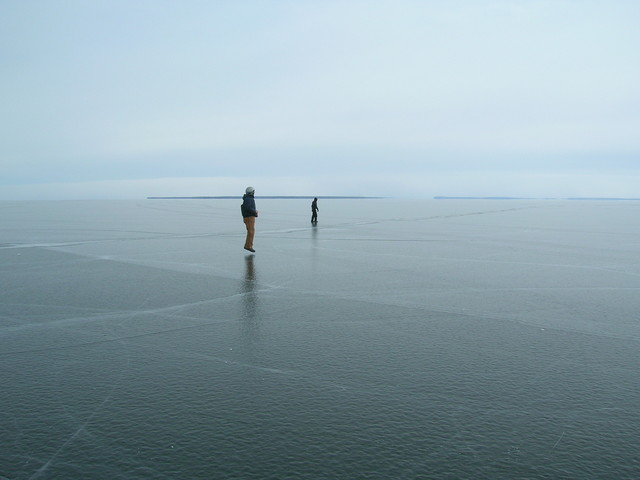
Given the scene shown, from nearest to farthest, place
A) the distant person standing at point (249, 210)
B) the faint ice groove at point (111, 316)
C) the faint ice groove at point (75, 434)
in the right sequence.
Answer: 1. the faint ice groove at point (75, 434)
2. the faint ice groove at point (111, 316)
3. the distant person standing at point (249, 210)

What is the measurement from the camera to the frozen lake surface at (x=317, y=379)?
3.71 metres

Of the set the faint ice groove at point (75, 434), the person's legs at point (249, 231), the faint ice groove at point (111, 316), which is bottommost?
the faint ice groove at point (75, 434)

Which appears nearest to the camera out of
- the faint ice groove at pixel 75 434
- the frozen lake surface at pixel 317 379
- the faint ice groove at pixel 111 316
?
the faint ice groove at pixel 75 434

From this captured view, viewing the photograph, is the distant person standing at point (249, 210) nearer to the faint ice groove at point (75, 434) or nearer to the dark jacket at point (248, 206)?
the dark jacket at point (248, 206)

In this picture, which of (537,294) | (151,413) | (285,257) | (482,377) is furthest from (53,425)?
(285,257)

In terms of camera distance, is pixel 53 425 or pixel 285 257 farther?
pixel 285 257

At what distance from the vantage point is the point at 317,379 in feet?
17.1

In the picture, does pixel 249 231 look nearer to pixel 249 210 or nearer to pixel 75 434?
pixel 249 210

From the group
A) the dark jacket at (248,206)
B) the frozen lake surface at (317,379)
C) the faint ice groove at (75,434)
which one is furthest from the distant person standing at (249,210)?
the faint ice groove at (75,434)

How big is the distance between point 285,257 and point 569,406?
11.8m

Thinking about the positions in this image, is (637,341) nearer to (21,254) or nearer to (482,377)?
(482,377)

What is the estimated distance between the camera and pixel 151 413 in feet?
14.5

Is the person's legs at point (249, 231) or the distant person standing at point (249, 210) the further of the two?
the person's legs at point (249, 231)

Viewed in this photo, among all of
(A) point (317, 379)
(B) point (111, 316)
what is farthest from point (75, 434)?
(B) point (111, 316)
